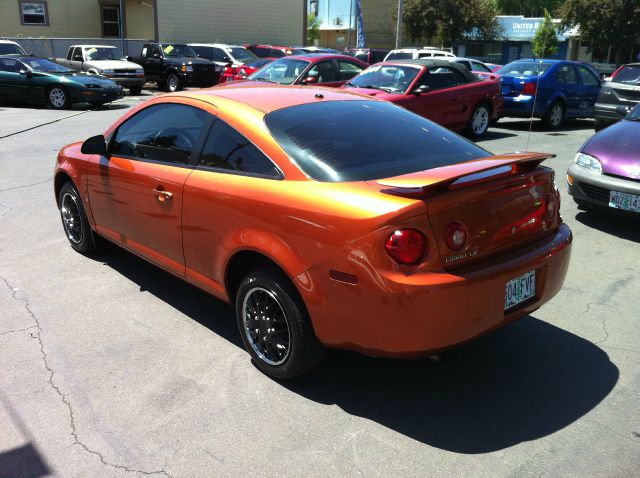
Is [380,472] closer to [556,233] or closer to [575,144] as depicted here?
[556,233]

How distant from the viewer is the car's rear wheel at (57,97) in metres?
17.0

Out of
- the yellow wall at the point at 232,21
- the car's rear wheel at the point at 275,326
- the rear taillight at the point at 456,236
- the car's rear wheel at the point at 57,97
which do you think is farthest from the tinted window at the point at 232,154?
the yellow wall at the point at 232,21

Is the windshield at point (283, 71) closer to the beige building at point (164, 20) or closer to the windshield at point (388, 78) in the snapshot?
the windshield at point (388, 78)

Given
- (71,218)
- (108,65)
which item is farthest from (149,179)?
(108,65)

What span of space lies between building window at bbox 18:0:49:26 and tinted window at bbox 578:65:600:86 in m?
28.1

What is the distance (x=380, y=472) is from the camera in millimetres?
2719

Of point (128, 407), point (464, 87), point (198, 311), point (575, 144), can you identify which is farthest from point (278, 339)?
point (575, 144)

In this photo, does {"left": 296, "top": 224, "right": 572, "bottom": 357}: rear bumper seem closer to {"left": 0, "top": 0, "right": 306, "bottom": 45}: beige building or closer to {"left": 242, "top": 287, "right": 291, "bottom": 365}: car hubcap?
{"left": 242, "top": 287, "right": 291, "bottom": 365}: car hubcap

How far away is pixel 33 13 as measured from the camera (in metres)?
31.4

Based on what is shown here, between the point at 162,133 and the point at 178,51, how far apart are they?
66.2 feet

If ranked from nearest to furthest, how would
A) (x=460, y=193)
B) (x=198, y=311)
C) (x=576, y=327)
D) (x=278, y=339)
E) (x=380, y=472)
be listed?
(x=380, y=472) → (x=460, y=193) → (x=278, y=339) → (x=576, y=327) → (x=198, y=311)

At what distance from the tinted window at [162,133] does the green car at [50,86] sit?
43.8ft

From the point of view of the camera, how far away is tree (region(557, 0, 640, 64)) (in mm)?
36531

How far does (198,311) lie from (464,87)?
8619 mm
